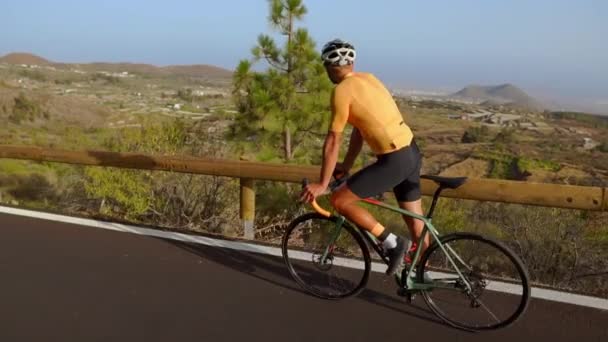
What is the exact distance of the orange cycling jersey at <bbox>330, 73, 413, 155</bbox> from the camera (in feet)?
10.7

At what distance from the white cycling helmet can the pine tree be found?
8.61m

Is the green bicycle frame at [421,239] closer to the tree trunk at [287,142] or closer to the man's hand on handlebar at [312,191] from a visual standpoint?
the man's hand on handlebar at [312,191]

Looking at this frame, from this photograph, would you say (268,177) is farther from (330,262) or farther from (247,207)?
(330,262)

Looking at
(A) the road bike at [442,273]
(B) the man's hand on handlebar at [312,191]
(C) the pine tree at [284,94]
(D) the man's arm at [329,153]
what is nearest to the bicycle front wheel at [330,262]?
(A) the road bike at [442,273]

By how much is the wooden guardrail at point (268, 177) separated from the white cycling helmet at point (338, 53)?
1819 mm

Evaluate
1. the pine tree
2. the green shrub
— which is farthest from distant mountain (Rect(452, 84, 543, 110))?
Answer: the pine tree

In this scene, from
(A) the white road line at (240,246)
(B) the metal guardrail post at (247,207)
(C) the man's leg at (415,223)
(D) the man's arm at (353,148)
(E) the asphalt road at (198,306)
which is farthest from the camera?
(B) the metal guardrail post at (247,207)

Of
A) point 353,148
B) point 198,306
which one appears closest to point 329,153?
point 353,148

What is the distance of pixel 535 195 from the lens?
4.38m

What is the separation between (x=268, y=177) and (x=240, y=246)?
0.76 m

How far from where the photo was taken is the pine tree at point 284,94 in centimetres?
1240

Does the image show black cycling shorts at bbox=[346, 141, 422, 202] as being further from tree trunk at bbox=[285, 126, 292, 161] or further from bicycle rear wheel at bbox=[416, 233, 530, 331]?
tree trunk at bbox=[285, 126, 292, 161]

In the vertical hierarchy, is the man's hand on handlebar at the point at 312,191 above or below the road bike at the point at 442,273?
above

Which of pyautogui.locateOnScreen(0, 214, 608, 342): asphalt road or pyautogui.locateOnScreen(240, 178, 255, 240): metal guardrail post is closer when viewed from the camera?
pyautogui.locateOnScreen(0, 214, 608, 342): asphalt road
